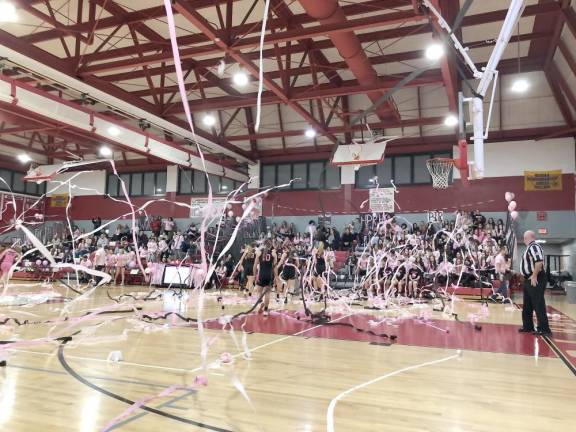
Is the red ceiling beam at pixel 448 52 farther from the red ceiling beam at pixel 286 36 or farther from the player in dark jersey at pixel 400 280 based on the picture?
the player in dark jersey at pixel 400 280

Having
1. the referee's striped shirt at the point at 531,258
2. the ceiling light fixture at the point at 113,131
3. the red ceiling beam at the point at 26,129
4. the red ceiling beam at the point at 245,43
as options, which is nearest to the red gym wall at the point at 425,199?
the red ceiling beam at the point at 245,43

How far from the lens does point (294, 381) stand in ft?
14.4

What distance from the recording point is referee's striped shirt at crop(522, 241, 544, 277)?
24.1 ft

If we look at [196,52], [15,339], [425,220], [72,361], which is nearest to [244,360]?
[72,361]

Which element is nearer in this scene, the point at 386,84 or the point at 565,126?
the point at 386,84

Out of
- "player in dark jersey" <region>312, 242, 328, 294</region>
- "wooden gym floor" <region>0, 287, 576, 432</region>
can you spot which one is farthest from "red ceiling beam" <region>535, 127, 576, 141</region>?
"wooden gym floor" <region>0, 287, 576, 432</region>

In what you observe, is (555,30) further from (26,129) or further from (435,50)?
(26,129)

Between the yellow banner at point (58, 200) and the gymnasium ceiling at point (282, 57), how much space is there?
189 inches

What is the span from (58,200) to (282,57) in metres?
18.4

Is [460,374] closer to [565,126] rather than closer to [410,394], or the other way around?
[410,394]

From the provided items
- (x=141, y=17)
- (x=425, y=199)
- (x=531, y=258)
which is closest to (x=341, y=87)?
(x=141, y=17)

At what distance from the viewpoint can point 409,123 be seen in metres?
16.4

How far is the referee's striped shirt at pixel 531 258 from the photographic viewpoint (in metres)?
7.36

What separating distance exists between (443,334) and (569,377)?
104 inches
